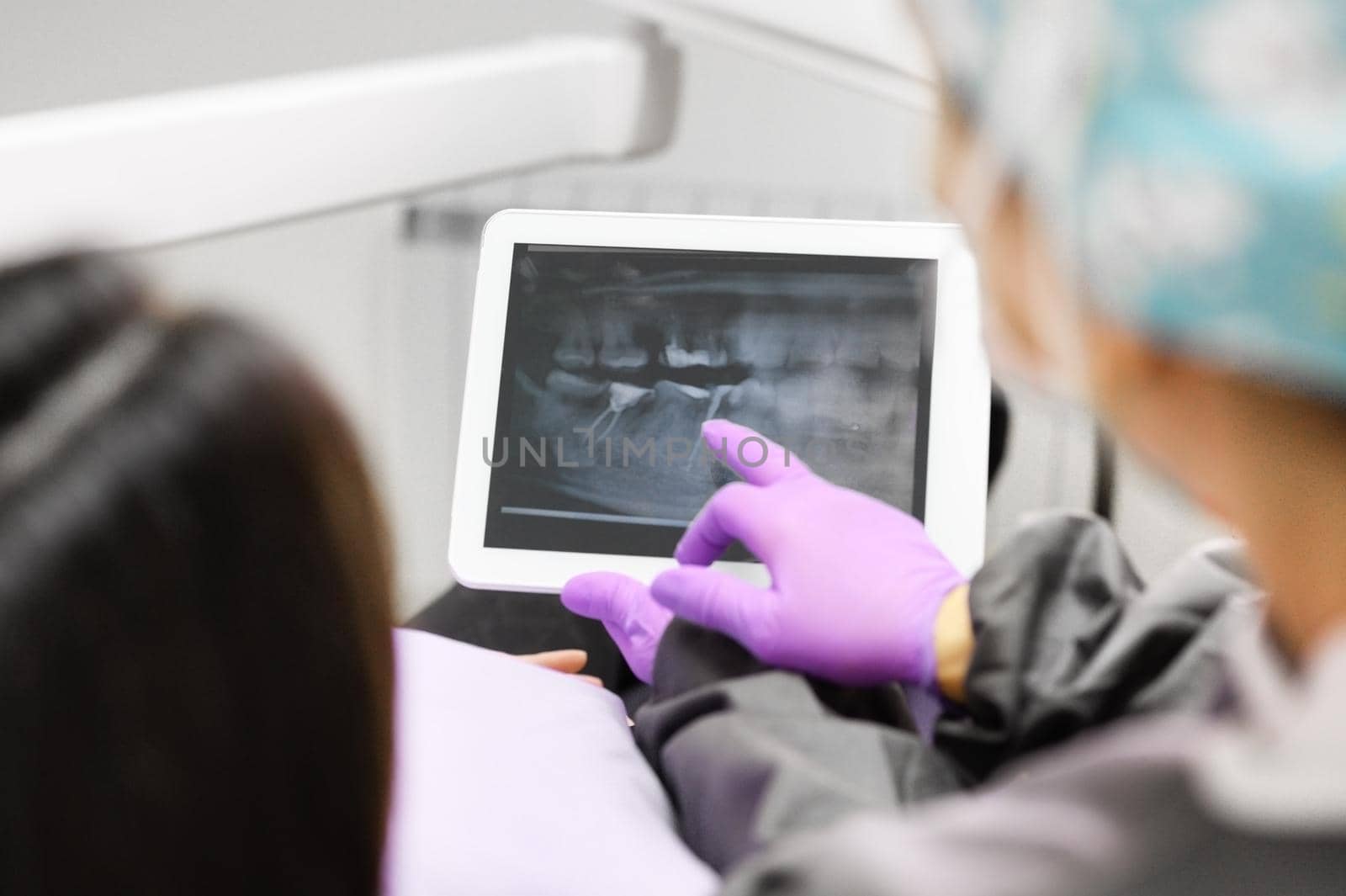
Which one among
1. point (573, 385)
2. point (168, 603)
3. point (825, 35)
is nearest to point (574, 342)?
point (573, 385)

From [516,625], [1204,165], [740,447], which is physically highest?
[1204,165]

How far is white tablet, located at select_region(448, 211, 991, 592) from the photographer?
2.12 feet

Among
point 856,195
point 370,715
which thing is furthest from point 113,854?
point 856,195

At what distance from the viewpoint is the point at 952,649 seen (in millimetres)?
454

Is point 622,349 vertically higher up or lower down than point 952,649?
higher up

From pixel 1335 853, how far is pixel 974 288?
0.45 meters

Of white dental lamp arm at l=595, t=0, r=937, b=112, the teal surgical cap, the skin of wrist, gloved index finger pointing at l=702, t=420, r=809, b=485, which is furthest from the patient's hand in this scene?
the teal surgical cap

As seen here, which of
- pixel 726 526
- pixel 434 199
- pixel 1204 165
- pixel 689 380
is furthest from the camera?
pixel 434 199

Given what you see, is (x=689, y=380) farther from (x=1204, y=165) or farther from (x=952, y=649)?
(x=1204, y=165)

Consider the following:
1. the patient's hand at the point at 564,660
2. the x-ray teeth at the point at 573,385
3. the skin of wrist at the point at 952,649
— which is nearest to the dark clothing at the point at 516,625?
the patient's hand at the point at 564,660

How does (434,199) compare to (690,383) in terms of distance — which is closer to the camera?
(690,383)

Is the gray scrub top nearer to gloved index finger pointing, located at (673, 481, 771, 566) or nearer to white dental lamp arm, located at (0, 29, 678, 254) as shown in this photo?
gloved index finger pointing, located at (673, 481, 771, 566)

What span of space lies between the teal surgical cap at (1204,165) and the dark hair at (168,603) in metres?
0.18

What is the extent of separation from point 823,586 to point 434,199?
48 centimetres
